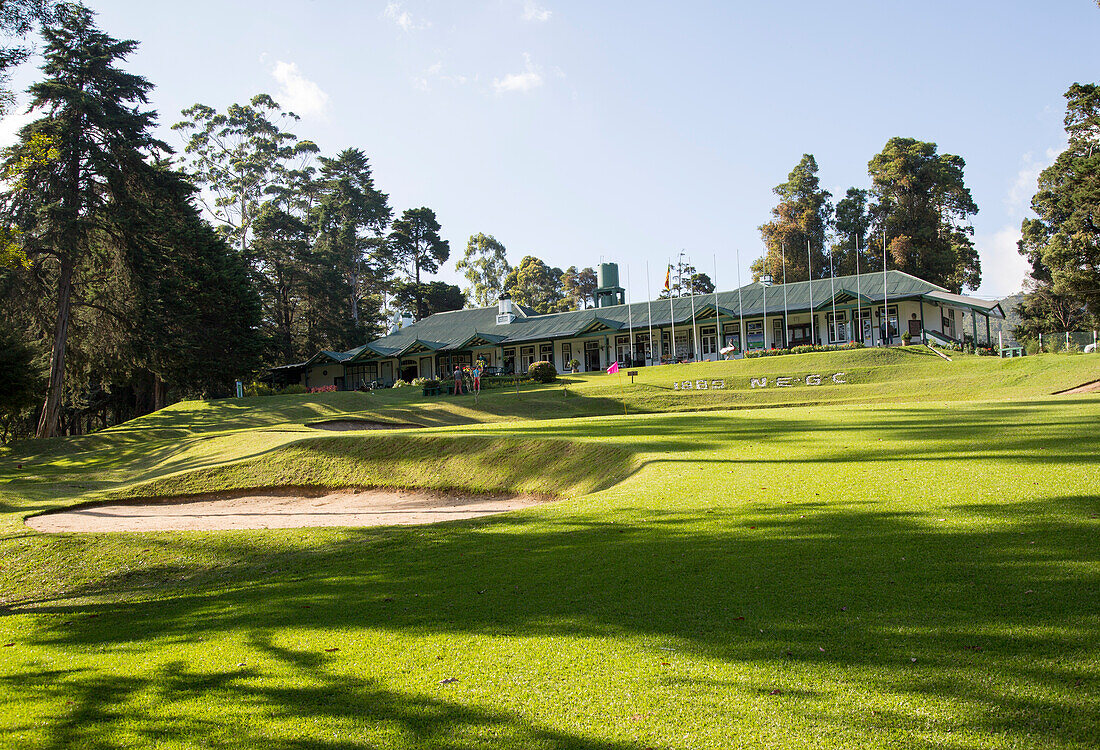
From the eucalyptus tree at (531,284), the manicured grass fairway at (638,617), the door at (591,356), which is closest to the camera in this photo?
the manicured grass fairway at (638,617)

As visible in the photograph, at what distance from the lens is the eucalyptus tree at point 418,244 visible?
3174 inches

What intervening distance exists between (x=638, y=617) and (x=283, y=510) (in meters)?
12.2

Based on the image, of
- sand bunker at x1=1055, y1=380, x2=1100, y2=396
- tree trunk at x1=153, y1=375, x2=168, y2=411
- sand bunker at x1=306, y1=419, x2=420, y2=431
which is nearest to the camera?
sand bunker at x1=1055, y1=380, x2=1100, y2=396

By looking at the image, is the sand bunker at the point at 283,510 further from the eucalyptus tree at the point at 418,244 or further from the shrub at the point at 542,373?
the eucalyptus tree at the point at 418,244

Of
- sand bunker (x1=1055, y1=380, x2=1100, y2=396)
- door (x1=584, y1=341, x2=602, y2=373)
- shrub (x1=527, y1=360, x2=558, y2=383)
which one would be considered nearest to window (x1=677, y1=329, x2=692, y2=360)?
door (x1=584, y1=341, x2=602, y2=373)

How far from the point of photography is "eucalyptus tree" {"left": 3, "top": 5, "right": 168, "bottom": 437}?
3519 cm

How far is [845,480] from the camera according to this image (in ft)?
32.8

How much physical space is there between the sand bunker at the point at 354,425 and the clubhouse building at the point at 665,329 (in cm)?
2279

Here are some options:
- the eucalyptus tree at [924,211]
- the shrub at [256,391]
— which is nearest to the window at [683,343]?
the eucalyptus tree at [924,211]

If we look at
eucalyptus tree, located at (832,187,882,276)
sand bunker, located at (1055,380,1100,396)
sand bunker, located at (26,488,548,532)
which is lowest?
sand bunker, located at (26,488,548,532)

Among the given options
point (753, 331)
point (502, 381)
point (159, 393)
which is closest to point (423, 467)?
point (502, 381)

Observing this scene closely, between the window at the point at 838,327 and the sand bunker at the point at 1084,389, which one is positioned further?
the window at the point at 838,327

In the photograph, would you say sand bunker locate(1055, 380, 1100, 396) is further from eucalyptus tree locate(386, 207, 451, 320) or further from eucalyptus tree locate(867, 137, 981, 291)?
eucalyptus tree locate(386, 207, 451, 320)

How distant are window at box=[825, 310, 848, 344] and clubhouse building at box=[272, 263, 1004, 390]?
7 centimetres
